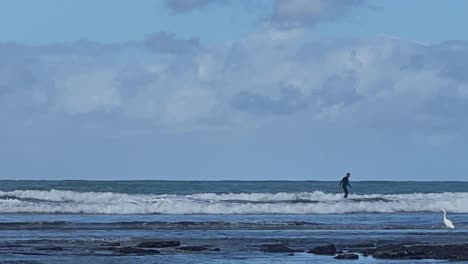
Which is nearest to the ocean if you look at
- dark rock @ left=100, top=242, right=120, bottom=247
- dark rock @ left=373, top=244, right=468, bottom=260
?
dark rock @ left=100, top=242, right=120, bottom=247

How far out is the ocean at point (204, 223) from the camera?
27.5m

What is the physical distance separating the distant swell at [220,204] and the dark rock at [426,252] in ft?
75.8

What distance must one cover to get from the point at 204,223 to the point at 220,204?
11383 millimetres

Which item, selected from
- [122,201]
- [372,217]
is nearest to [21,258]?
[372,217]

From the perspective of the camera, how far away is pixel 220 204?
168 ft

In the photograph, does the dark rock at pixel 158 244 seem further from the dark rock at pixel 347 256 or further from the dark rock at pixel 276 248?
the dark rock at pixel 347 256

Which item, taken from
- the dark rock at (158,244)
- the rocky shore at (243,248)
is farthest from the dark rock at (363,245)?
the dark rock at (158,244)

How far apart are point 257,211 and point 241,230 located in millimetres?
13934

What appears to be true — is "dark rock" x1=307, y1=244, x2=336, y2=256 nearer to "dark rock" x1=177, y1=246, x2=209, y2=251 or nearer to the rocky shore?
the rocky shore

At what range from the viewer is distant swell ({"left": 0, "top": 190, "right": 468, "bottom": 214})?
4966 cm

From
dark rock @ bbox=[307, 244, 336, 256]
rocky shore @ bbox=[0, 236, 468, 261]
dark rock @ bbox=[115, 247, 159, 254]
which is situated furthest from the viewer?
dark rock @ bbox=[115, 247, 159, 254]

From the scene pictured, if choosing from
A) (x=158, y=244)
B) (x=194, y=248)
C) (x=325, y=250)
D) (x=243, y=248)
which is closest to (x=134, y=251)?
(x=194, y=248)

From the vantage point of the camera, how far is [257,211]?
5078cm

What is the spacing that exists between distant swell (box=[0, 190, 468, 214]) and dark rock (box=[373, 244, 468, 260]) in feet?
75.8
